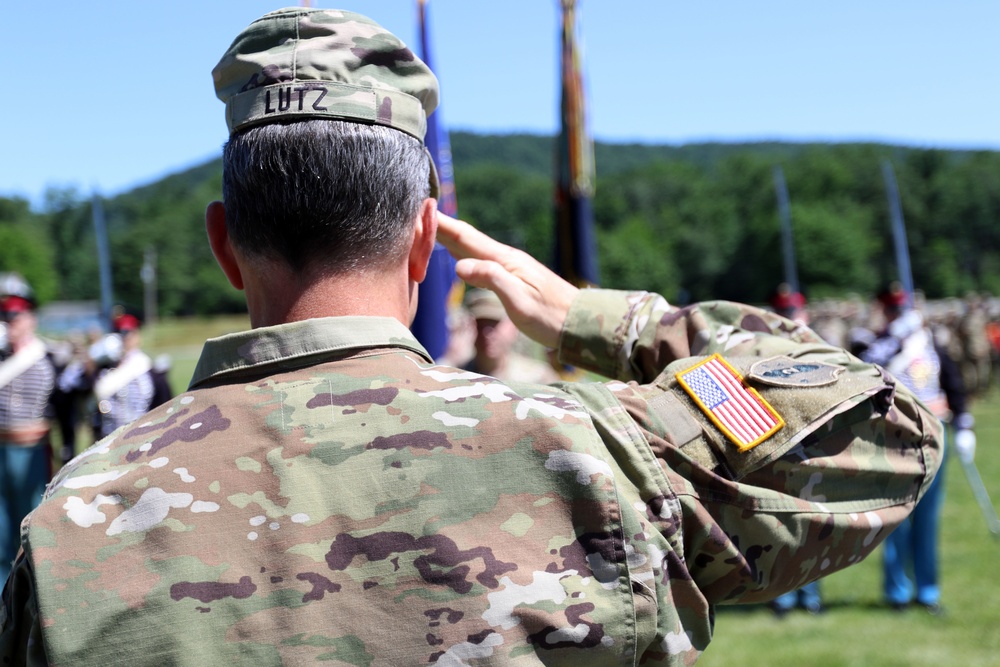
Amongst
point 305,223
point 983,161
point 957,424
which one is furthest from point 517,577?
point 983,161

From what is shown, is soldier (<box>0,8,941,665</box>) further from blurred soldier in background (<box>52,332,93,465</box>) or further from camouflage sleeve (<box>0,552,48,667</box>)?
blurred soldier in background (<box>52,332,93,465</box>)

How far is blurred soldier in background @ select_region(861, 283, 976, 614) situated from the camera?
5.87 meters

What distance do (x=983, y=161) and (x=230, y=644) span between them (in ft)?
274

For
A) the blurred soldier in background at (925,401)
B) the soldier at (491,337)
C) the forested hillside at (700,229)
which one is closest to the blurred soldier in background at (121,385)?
the soldier at (491,337)

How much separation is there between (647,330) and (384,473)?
60 centimetres

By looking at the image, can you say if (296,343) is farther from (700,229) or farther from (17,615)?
(700,229)

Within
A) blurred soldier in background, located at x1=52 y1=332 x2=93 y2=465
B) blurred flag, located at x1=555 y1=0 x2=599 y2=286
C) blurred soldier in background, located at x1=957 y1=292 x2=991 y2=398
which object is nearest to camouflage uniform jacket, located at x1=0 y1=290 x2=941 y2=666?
blurred flag, located at x1=555 y1=0 x2=599 y2=286

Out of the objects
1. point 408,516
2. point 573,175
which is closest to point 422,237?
point 408,516

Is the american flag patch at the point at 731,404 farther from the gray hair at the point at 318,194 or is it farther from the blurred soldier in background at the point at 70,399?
the blurred soldier in background at the point at 70,399

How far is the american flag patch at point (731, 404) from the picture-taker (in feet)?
3.91

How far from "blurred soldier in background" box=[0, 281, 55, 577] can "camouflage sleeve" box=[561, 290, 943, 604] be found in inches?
239

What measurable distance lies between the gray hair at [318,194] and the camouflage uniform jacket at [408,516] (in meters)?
0.10

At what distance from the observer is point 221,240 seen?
129 cm

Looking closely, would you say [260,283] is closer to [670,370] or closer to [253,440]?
[253,440]
